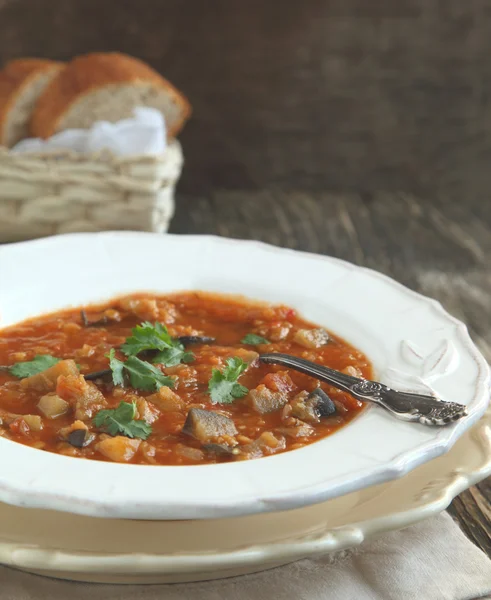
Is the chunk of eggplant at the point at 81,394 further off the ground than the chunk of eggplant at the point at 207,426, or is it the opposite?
the chunk of eggplant at the point at 207,426

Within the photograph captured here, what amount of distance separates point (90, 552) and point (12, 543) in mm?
Answer: 197

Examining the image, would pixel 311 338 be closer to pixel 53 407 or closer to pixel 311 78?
pixel 53 407

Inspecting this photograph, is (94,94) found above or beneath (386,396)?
beneath

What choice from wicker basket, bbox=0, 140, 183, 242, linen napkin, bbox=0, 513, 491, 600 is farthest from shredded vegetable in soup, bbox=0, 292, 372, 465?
wicker basket, bbox=0, 140, 183, 242

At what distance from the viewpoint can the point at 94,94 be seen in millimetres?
4777

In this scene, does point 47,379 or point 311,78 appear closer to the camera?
point 47,379

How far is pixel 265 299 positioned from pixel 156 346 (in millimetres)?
806

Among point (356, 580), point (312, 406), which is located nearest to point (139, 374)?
point (312, 406)

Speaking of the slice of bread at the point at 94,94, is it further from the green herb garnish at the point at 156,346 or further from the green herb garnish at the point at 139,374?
the green herb garnish at the point at 139,374

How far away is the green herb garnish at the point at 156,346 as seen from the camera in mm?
2992

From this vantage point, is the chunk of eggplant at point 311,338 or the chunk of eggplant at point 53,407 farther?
the chunk of eggplant at point 311,338

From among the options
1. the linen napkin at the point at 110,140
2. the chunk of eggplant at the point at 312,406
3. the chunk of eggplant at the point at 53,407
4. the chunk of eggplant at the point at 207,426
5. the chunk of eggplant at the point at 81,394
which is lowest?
the linen napkin at the point at 110,140

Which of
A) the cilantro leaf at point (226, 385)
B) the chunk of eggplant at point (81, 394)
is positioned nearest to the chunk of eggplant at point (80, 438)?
the chunk of eggplant at point (81, 394)

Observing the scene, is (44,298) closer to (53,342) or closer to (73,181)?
(53,342)
